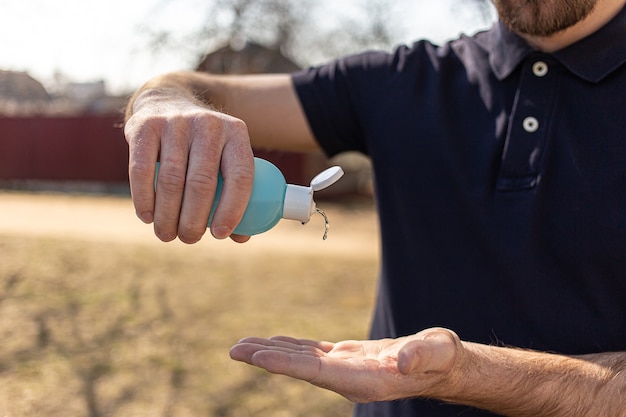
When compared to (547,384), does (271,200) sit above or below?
above

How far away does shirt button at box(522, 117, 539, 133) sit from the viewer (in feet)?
5.79

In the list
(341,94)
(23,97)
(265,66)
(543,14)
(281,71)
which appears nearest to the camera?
(543,14)

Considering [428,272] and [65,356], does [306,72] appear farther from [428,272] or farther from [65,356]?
[65,356]

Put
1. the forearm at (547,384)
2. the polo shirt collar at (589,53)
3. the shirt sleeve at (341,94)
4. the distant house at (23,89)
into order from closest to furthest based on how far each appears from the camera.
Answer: the forearm at (547,384) → the polo shirt collar at (589,53) → the shirt sleeve at (341,94) → the distant house at (23,89)

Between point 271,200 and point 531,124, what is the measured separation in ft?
2.90

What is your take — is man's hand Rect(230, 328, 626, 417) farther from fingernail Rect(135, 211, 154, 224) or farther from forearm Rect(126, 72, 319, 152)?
forearm Rect(126, 72, 319, 152)

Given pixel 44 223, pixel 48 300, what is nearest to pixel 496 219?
pixel 48 300

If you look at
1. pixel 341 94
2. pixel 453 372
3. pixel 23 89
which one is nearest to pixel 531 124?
pixel 341 94

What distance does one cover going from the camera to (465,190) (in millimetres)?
1856

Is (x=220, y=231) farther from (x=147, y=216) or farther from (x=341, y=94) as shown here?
(x=341, y=94)

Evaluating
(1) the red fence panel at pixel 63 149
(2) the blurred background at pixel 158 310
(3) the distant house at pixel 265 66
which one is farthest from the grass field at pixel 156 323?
(1) the red fence panel at pixel 63 149

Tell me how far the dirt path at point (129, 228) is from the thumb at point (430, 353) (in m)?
6.01

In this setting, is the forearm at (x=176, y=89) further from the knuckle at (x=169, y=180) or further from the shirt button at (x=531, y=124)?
the shirt button at (x=531, y=124)

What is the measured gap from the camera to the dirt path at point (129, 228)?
27.0ft
